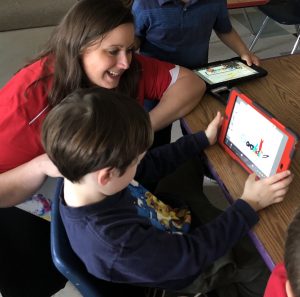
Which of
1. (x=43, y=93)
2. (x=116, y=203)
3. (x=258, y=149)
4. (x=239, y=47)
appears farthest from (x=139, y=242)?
(x=239, y=47)

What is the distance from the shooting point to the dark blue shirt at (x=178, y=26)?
1253mm

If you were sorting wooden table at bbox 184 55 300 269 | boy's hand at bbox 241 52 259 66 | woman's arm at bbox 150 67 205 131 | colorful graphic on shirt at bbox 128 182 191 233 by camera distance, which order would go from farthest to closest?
boy's hand at bbox 241 52 259 66, woman's arm at bbox 150 67 205 131, colorful graphic on shirt at bbox 128 182 191 233, wooden table at bbox 184 55 300 269

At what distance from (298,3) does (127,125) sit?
7.28 feet

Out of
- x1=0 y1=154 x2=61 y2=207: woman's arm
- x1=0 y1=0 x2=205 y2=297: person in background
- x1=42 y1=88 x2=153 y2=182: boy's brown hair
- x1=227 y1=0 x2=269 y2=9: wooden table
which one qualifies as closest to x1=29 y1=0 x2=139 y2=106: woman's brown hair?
x1=0 y1=0 x2=205 y2=297: person in background

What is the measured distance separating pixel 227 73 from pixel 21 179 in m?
0.73

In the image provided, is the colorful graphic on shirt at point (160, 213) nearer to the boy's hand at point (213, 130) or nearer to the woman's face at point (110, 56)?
the boy's hand at point (213, 130)

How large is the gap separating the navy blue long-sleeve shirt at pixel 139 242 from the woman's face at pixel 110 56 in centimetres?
39

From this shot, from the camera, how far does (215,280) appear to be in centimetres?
83

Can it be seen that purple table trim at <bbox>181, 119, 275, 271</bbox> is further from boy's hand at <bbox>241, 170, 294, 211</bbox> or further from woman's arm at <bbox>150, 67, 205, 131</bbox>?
woman's arm at <bbox>150, 67, 205, 131</bbox>

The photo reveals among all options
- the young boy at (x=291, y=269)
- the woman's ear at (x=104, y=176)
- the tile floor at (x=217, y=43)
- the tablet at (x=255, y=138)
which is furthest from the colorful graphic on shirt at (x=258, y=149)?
the tile floor at (x=217, y=43)

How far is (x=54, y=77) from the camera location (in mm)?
964

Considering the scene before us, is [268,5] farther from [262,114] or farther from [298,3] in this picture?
[262,114]

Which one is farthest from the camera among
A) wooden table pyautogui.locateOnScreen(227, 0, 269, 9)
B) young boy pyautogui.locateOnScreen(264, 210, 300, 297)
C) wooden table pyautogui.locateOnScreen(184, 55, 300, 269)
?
wooden table pyautogui.locateOnScreen(227, 0, 269, 9)

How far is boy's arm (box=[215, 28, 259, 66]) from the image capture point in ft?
4.11
